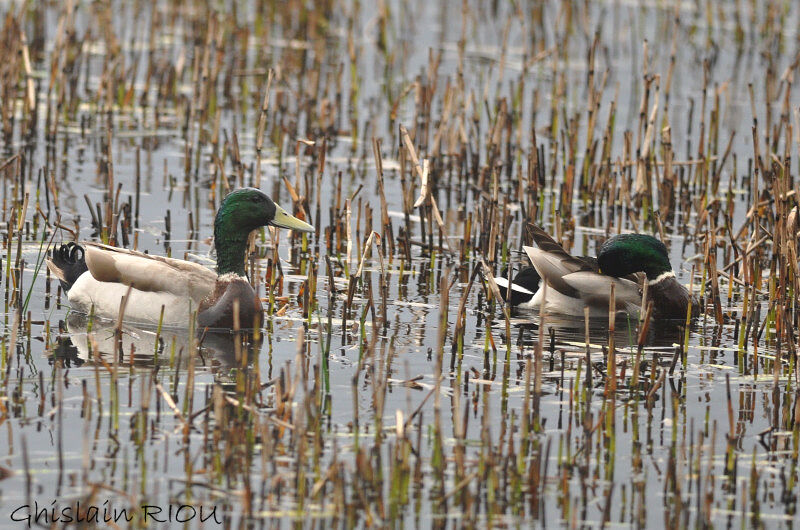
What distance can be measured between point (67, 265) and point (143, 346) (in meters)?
1.27

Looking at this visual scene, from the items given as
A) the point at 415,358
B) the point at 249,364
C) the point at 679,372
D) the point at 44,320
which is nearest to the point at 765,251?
the point at 679,372

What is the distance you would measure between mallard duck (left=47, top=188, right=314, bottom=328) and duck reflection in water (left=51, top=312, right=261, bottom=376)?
0.10 metres

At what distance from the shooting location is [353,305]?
8500mm

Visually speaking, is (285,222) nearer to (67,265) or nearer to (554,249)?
(67,265)

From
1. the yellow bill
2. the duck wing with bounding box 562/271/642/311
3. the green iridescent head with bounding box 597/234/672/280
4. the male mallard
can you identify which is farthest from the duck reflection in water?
the green iridescent head with bounding box 597/234/672/280

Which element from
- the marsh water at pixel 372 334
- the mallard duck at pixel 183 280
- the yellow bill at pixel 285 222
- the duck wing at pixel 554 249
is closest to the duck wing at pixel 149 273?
the mallard duck at pixel 183 280

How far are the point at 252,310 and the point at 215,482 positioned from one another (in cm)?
279

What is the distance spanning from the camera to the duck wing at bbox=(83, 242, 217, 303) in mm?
8164

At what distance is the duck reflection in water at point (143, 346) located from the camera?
7.21m

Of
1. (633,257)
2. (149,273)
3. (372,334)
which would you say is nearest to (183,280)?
(149,273)

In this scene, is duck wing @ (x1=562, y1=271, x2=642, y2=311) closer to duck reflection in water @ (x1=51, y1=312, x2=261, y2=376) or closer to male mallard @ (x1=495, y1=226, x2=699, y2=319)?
male mallard @ (x1=495, y1=226, x2=699, y2=319)

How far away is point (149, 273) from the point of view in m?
8.16

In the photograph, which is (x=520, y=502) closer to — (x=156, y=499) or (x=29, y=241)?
(x=156, y=499)

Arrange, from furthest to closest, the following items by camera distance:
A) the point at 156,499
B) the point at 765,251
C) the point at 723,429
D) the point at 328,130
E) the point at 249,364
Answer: the point at 328,130 < the point at 765,251 < the point at 249,364 < the point at 723,429 < the point at 156,499
